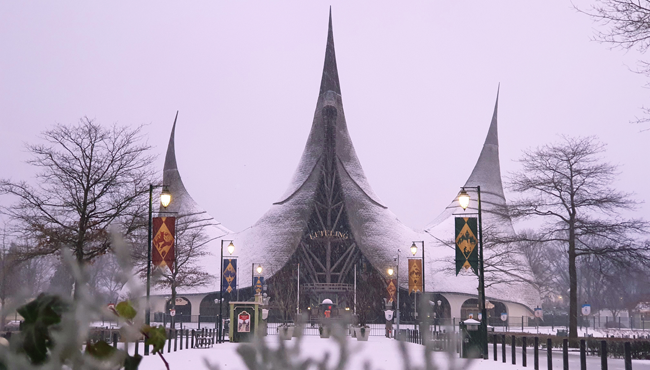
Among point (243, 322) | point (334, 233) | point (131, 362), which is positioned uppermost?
point (334, 233)

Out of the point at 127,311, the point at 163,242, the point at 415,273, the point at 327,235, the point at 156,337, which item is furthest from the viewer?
the point at 327,235

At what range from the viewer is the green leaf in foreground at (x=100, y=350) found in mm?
1568

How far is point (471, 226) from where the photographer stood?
71.8 feet

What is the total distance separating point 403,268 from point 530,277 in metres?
12.7

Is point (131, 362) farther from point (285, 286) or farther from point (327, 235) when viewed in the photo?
point (285, 286)

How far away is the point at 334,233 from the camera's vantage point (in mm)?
65938

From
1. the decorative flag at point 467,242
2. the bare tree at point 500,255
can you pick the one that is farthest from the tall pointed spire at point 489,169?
the decorative flag at point 467,242

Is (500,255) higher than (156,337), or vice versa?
(500,255)

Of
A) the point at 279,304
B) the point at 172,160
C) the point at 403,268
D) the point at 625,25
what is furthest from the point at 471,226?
the point at 172,160

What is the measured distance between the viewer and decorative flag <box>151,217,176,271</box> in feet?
66.7

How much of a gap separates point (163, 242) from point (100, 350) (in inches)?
784

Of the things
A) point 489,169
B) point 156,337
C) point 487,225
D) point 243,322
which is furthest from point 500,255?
point 489,169

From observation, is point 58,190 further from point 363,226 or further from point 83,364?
point 363,226

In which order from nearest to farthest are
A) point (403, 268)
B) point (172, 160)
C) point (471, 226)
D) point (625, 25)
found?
point (625, 25), point (471, 226), point (403, 268), point (172, 160)
